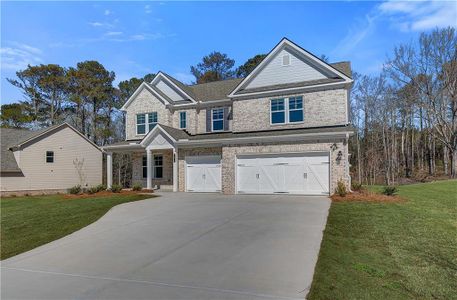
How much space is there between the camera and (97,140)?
44.2m

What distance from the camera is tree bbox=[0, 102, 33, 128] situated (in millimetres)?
41125

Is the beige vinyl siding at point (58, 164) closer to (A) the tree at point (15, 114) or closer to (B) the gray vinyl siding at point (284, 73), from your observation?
(A) the tree at point (15, 114)

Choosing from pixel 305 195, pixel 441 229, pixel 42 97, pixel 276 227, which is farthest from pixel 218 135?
pixel 42 97

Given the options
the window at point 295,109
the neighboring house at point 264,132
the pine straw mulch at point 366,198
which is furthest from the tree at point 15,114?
the pine straw mulch at point 366,198

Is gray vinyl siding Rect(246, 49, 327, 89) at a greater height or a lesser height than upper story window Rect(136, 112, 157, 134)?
greater

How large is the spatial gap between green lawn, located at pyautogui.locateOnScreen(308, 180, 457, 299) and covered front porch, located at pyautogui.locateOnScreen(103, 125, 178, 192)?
1280 centimetres

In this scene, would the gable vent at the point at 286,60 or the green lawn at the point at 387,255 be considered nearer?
the green lawn at the point at 387,255

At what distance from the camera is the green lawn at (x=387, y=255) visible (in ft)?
18.4

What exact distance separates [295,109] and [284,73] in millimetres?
2388

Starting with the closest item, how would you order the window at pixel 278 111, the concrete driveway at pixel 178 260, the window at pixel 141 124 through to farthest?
the concrete driveway at pixel 178 260
the window at pixel 278 111
the window at pixel 141 124

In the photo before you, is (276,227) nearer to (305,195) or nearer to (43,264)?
(43,264)

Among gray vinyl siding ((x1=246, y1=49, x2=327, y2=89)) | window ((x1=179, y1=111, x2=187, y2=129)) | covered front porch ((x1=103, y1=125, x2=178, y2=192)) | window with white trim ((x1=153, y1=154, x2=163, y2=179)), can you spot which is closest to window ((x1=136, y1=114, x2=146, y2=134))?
covered front porch ((x1=103, y1=125, x2=178, y2=192))

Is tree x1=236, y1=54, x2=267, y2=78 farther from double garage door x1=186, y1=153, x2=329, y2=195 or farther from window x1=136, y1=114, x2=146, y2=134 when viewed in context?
double garage door x1=186, y1=153, x2=329, y2=195

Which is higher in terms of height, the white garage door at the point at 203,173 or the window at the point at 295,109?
the window at the point at 295,109
